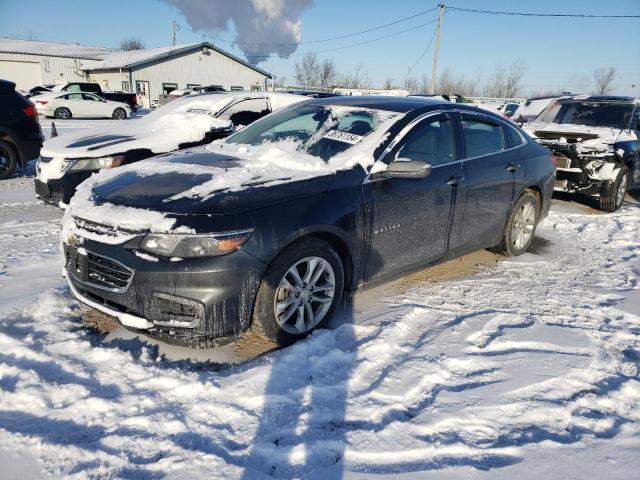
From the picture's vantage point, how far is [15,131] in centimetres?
824

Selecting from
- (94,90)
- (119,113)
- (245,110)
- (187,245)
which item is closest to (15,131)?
(245,110)

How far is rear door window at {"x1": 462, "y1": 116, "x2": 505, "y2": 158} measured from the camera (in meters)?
4.19

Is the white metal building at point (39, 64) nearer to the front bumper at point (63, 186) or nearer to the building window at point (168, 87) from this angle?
the building window at point (168, 87)

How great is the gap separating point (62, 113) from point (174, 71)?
16903mm

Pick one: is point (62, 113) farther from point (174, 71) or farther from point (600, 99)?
point (600, 99)

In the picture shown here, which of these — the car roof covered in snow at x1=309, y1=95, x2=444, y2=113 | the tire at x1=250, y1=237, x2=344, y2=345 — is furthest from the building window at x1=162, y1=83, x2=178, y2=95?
the tire at x1=250, y1=237, x2=344, y2=345

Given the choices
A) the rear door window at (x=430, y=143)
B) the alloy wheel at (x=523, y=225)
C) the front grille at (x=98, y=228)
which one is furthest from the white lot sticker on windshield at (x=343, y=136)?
the alloy wheel at (x=523, y=225)

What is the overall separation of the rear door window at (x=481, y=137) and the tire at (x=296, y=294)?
1.82 metres

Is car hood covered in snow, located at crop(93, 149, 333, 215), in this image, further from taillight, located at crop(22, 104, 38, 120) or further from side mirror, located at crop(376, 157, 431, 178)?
taillight, located at crop(22, 104, 38, 120)

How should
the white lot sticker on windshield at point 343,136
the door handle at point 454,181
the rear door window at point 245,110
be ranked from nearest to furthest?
the white lot sticker on windshield at point 343,136 < the door handle at point 454,181 < the rear door window at point 245,110

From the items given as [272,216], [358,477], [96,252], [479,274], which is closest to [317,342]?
[272,216]

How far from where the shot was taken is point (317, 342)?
3096mm

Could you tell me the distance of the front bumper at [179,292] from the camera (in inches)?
104

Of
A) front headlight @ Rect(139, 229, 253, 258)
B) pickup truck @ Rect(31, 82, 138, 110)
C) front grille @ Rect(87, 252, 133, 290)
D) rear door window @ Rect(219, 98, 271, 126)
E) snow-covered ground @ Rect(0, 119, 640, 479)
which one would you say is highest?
pickup truck @ Rect(31, 82, 138, 110)
